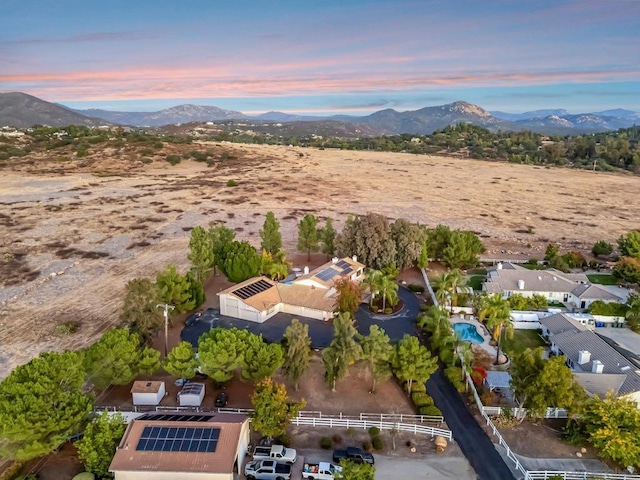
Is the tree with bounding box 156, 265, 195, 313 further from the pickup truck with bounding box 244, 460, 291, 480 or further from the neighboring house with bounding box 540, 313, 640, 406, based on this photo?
the neighboring house with bounding box 540, 313, 640, 406

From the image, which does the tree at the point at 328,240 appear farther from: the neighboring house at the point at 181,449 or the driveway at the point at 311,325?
the neighboring house at the point at 181,449

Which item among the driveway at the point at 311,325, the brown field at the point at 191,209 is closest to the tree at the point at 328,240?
the brown field at the point at 191,209

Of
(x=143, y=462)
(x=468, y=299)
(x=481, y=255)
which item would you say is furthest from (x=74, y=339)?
(x=481, y=255)

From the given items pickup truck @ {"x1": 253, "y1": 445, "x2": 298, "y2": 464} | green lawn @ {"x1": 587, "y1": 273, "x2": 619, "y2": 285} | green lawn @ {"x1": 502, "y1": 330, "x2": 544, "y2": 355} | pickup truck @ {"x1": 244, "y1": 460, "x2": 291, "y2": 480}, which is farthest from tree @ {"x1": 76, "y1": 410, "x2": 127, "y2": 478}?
green lawn @ {"x1": 587, "y1": 273, "x2": 619, "y2": 285}

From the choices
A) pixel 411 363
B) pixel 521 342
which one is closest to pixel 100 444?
pixel 411 363

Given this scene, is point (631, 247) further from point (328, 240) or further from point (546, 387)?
point (546, 387)
